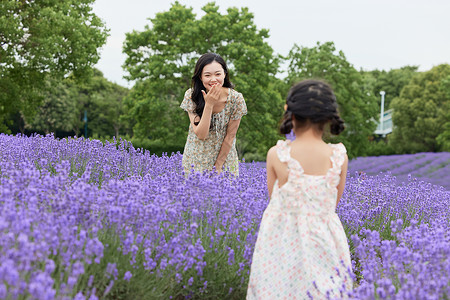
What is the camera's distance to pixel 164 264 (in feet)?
8.16

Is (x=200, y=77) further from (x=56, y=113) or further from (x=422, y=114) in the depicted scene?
(x=56, y=113)

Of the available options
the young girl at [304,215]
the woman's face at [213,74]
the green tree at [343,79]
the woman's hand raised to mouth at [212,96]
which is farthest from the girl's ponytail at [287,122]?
the green tree at [343,79]

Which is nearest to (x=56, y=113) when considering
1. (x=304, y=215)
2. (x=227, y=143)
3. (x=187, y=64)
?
(x=187, y=64)

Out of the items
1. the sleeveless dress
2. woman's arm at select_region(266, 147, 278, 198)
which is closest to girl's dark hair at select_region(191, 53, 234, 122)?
woman's arm at select_region(266, 147, 278, 198)

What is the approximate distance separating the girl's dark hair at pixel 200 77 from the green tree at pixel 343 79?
15.8 meters

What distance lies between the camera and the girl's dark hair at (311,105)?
2.60 metres

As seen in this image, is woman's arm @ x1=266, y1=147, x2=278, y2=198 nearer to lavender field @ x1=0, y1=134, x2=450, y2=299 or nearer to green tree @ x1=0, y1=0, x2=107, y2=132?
lavender field @ x1=0, y1=134, x2=450, y2=299

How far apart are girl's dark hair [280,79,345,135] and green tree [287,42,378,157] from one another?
17.2 meters

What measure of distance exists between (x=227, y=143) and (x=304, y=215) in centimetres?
166

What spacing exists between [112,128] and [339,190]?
160 feet

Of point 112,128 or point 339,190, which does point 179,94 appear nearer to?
point 339,190

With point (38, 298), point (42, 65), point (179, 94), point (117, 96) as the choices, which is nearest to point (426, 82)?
point (179, 94)

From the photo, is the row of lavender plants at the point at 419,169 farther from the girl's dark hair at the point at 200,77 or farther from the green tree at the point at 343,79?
the girl's dark hair at the point at 200,77

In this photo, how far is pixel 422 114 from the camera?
30.1 m
